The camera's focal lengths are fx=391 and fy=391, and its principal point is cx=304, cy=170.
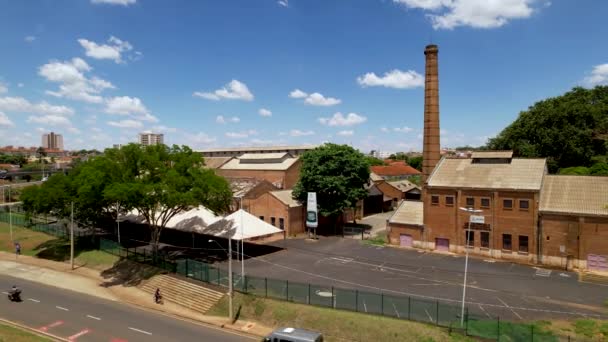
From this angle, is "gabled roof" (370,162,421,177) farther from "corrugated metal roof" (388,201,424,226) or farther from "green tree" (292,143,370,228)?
"corrugated metal roof" (388,201,424,226)

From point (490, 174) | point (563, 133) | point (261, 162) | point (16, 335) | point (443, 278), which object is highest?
point (563, 133)

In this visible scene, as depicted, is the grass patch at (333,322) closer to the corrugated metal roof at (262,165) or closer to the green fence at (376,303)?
the green fence at (376,303)

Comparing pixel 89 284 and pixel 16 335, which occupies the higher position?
pixel 16 335

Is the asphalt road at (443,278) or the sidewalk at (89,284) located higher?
the asphalt road at (443,278)

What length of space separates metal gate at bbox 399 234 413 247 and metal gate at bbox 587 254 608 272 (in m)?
17.9

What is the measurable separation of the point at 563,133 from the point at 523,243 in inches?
1419

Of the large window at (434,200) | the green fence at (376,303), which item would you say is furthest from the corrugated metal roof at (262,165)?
the green fence at (376,303)

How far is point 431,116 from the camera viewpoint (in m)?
53.3

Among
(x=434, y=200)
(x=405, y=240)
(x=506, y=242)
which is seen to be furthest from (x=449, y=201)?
(x=405, y=240)

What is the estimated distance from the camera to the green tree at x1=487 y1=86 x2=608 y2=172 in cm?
6600

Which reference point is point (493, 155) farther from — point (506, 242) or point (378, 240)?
point (378, 240)

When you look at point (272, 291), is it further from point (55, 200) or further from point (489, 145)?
point (489, 145)

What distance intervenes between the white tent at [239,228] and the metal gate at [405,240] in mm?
15728

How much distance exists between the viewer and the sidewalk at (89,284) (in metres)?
29.7
